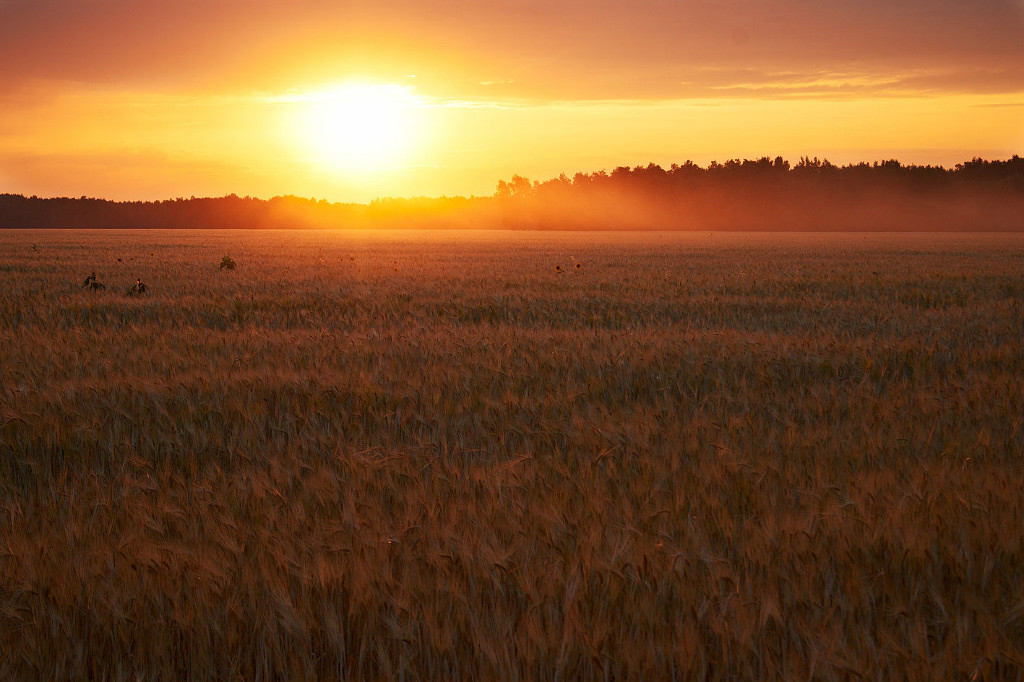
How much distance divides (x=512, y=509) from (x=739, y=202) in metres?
112

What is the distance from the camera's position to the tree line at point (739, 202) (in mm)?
100312

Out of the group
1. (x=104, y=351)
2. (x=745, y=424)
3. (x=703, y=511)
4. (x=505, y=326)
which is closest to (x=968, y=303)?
(x=505, y=326)

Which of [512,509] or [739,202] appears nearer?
[512,509]

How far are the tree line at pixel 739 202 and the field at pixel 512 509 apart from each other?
10677 centimetres

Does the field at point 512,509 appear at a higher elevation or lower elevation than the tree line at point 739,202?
lower

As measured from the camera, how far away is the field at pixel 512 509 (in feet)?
6.66

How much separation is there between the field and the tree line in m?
107

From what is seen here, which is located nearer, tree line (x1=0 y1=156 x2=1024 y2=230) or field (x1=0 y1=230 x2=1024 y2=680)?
field (x1=0 y1=230 x2=1024 y2=680)

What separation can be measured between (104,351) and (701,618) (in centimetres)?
642

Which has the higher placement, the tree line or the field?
the tree line

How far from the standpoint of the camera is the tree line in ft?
329

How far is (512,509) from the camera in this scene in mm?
2922

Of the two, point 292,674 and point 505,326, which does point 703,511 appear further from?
point 505,326

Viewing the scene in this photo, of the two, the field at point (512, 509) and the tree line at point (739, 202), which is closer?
the field at point (512, 509)
